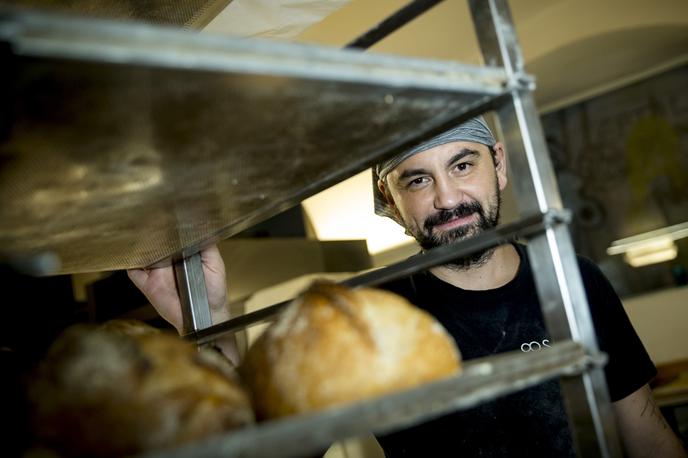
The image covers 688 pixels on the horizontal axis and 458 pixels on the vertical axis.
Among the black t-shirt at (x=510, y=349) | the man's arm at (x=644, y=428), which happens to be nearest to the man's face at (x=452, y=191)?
the black t-shirt at (x=510, y=349)

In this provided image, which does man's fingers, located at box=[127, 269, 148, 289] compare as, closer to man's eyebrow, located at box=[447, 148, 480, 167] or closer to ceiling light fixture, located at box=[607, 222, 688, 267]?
man's eyebrow, located at box=[447, 148, 480, 167]

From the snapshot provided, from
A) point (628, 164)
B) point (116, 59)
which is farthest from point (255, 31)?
point (628, 164)

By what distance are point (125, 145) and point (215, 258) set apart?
740 millimetres

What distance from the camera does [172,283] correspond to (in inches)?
54.9

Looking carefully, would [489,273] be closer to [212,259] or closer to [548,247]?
[212,259]

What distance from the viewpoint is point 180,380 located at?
2.00 ft

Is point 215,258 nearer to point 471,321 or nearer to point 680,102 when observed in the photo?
point 471,321

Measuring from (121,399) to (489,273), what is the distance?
4.81ft

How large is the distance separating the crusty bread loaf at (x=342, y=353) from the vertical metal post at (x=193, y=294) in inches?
22.4

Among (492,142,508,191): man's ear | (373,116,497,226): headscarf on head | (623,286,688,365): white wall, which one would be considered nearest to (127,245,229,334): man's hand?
(373,116,497,226): headscarf on head

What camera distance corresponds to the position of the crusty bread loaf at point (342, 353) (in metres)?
0.66

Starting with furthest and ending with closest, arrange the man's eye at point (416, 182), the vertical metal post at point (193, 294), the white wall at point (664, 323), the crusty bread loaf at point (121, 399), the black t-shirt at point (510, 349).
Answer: the white wall at point (664, 323), the man's eye at point (416, 182), the black t-shirt at point (510, 349), the vertical metal post at point (193, 294), the crusty bread loaf at point (121, 399)

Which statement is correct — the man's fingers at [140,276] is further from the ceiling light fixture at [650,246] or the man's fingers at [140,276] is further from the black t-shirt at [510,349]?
the ceiling light fixture at [650,246]

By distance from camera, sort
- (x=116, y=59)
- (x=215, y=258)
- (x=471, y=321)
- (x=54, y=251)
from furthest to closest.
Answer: (x=471, y=321), (x=215, y=258), (x=54, y=251), (x=116, y=59)
